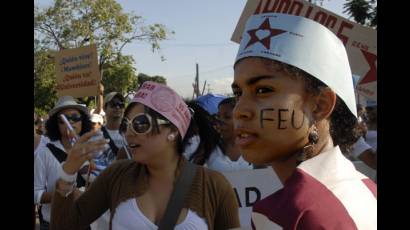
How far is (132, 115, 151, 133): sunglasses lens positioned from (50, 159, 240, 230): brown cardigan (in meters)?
0.24

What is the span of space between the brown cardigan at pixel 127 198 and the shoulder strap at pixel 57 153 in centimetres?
214

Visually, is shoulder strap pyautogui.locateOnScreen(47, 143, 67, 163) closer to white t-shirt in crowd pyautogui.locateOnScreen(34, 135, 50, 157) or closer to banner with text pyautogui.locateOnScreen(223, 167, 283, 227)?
white t-shirt in crowd pyautogui.locateOnScreen(34, 135, 50, 157)

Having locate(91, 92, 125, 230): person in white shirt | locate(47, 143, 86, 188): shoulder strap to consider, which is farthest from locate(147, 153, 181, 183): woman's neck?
locate(47, 143, 86, 188): shoulder strap

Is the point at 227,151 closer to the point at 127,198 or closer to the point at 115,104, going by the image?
the point at 127,198

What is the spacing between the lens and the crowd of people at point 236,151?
1348 millimetres

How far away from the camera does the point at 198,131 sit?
356 cm

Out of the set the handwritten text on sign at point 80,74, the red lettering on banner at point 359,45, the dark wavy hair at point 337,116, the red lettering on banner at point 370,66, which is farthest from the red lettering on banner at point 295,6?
the dark wavy hair at point 337,116

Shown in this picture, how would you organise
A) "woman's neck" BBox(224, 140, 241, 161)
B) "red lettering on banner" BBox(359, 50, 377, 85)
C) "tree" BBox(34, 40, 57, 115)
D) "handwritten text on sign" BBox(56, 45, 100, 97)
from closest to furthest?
"woman's neck" BBox(224, 140, 241, 161), "red lettering on banner" BBox(359, 50, 377, 85), "handwritten text on sign" BBox(56, 45, 100, 97), "tree" BBox(34, 40, 57, 115)

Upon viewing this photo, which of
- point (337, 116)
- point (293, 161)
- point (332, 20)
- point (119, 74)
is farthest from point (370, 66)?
point (119, 74)

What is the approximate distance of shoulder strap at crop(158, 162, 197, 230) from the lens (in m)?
2.75

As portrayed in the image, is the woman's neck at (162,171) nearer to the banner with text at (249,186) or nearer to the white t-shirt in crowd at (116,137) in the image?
the banner with text at (249,186)

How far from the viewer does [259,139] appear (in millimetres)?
1559
